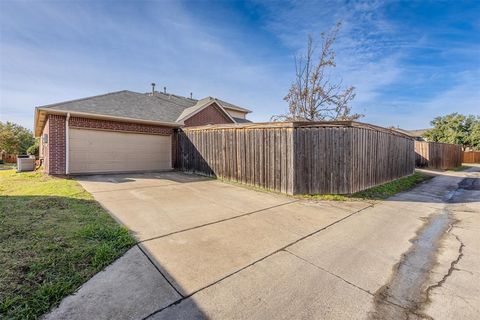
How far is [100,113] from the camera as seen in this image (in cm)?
967

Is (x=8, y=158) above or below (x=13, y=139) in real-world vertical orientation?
below

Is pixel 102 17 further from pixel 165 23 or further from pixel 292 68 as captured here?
pixel 292 68

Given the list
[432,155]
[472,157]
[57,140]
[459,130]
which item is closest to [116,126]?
[57,140]

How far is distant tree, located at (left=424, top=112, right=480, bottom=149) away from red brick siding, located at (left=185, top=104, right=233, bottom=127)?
33348 mm

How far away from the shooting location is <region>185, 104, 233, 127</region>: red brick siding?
13.7 m

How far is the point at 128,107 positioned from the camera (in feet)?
37.8

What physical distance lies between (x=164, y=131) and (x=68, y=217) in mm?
8407

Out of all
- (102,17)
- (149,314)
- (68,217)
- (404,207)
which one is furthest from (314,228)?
(102,17)

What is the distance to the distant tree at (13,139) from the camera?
22.4 m

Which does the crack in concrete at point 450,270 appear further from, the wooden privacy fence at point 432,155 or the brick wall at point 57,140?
the wooden privacy fence at point 432,155

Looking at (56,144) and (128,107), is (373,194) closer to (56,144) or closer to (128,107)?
(128,107)

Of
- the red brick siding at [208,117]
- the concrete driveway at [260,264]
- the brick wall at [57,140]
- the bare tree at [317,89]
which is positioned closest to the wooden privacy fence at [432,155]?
the bare tree at [317,89]

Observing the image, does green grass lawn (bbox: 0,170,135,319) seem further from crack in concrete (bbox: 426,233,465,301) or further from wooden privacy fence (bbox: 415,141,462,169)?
wooden privacy fence (bbox: 415,141,462,169)

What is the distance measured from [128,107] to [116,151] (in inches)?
104
